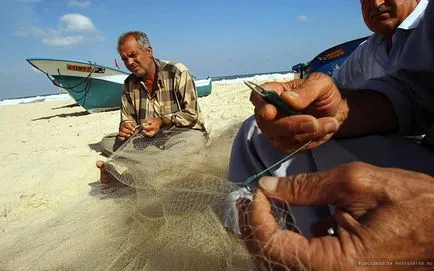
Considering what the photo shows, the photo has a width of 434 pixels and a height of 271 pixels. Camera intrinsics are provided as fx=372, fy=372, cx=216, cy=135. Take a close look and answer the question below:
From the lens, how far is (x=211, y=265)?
3.51 feet

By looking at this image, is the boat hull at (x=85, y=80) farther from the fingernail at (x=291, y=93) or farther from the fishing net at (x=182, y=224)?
the fingernail at (x=291, y=93)

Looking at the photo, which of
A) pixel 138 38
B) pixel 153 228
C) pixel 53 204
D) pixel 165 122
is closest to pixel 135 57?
pixel 138 38

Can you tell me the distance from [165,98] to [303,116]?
2.62 metres

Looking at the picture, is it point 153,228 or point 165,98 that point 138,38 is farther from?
point 153,228

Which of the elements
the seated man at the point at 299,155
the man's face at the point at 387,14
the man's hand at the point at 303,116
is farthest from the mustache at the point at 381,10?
the man's hand at the point at 303,116

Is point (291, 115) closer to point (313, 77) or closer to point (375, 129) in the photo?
point (313, 77)

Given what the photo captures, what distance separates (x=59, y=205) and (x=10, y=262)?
1.21 meters

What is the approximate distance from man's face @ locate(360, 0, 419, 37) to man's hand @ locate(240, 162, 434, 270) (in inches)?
68.1

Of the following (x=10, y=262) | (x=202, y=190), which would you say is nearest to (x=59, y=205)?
(x=10, y=262)

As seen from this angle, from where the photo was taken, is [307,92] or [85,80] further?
[85,80]

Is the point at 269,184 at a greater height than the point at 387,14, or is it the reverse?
the point at 387,14

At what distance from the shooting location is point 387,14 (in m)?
2.31

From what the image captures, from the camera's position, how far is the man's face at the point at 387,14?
7.47ft

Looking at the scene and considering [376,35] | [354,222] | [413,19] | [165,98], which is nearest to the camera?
[354,222]
